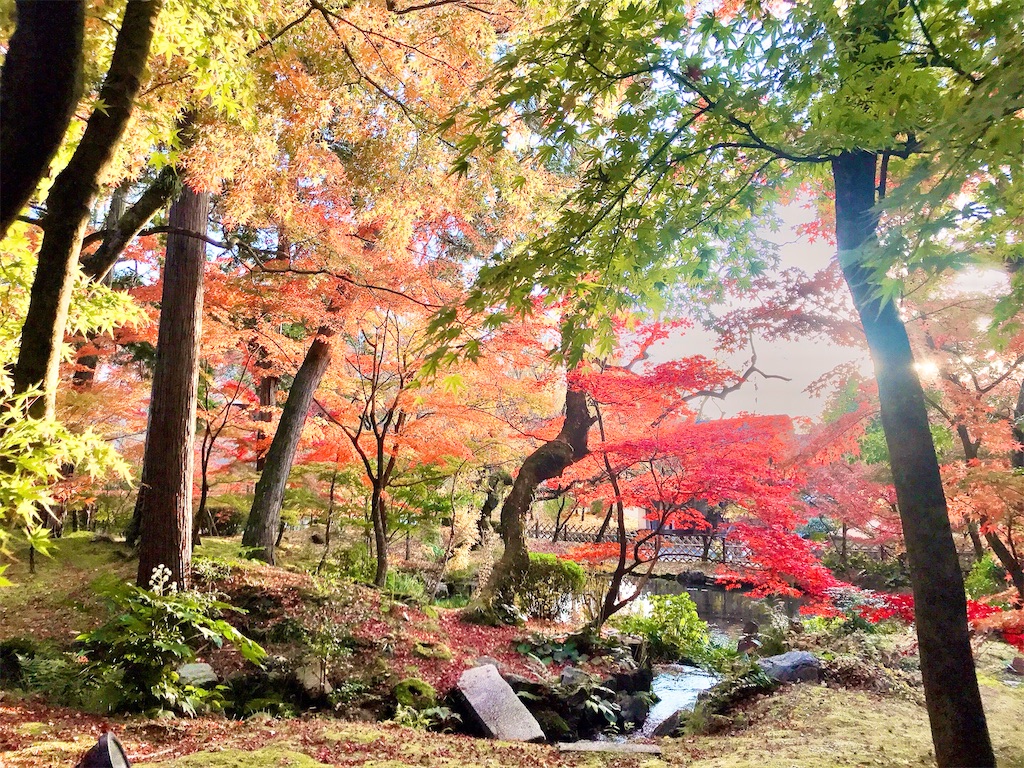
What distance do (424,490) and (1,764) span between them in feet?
22.7

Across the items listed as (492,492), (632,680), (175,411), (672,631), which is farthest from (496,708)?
(492,492)

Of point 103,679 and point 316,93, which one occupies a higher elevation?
point 316,93

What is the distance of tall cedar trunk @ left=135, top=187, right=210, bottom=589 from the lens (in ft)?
17.2

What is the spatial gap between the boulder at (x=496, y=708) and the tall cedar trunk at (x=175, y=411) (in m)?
2.78

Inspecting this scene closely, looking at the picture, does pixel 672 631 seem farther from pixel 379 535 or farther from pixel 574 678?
pixel 379 535

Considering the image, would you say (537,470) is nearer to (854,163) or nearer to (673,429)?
(673,429)

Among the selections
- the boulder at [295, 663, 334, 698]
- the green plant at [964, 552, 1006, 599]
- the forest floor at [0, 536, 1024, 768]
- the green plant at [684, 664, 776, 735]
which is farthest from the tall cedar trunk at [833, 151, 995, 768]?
the green plant at [964, 552, 1006, 599]

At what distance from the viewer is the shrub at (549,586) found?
1009cm

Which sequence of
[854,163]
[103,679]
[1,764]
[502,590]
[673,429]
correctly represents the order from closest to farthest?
[1,764] → [854,163] → [103,679] → [673,429] → [502,590]

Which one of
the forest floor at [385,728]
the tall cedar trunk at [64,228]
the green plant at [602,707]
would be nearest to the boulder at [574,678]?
the green plant at [602,707]

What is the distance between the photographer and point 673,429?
8.01 m

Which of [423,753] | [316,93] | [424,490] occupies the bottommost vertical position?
[423,753]

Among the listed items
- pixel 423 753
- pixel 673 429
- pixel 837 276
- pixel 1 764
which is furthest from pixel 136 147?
pixel 837 276

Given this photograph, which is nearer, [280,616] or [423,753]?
[423,753]
